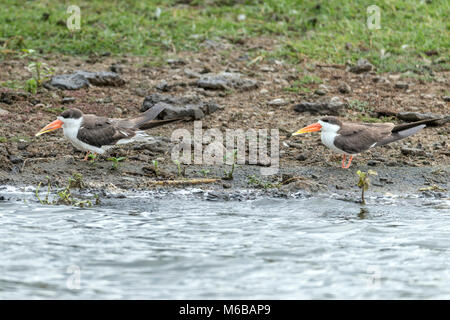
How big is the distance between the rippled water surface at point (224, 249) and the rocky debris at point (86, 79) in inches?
114

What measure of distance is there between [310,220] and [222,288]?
67.4 inches

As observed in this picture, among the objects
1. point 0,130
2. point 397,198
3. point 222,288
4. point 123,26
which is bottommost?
point 222,288

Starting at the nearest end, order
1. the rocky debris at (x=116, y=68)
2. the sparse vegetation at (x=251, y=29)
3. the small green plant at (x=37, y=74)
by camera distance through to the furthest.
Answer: the small green plant at (x=37, y=74) < the rocky debris at (x=116, y=68) < the sparse vegetation at (x=251, y=29)

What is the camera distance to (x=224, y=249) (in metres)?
6.36

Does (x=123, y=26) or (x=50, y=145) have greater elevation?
(x=123, y=26)

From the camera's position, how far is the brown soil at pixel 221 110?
8383mm

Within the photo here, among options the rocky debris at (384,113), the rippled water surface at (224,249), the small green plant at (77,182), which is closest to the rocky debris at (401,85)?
the rocky debris at (384,113)

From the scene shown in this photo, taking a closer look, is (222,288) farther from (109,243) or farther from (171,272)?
(109,243)

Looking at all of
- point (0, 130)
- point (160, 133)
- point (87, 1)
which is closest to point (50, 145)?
point (0, 130)

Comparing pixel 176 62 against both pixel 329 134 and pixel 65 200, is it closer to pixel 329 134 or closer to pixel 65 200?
pixel 329 134

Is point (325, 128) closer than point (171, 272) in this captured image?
No

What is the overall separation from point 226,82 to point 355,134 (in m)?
2.66

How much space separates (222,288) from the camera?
5621 mm

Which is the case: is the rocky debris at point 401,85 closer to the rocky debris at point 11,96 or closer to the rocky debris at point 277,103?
the rocky debris at point 277,103
